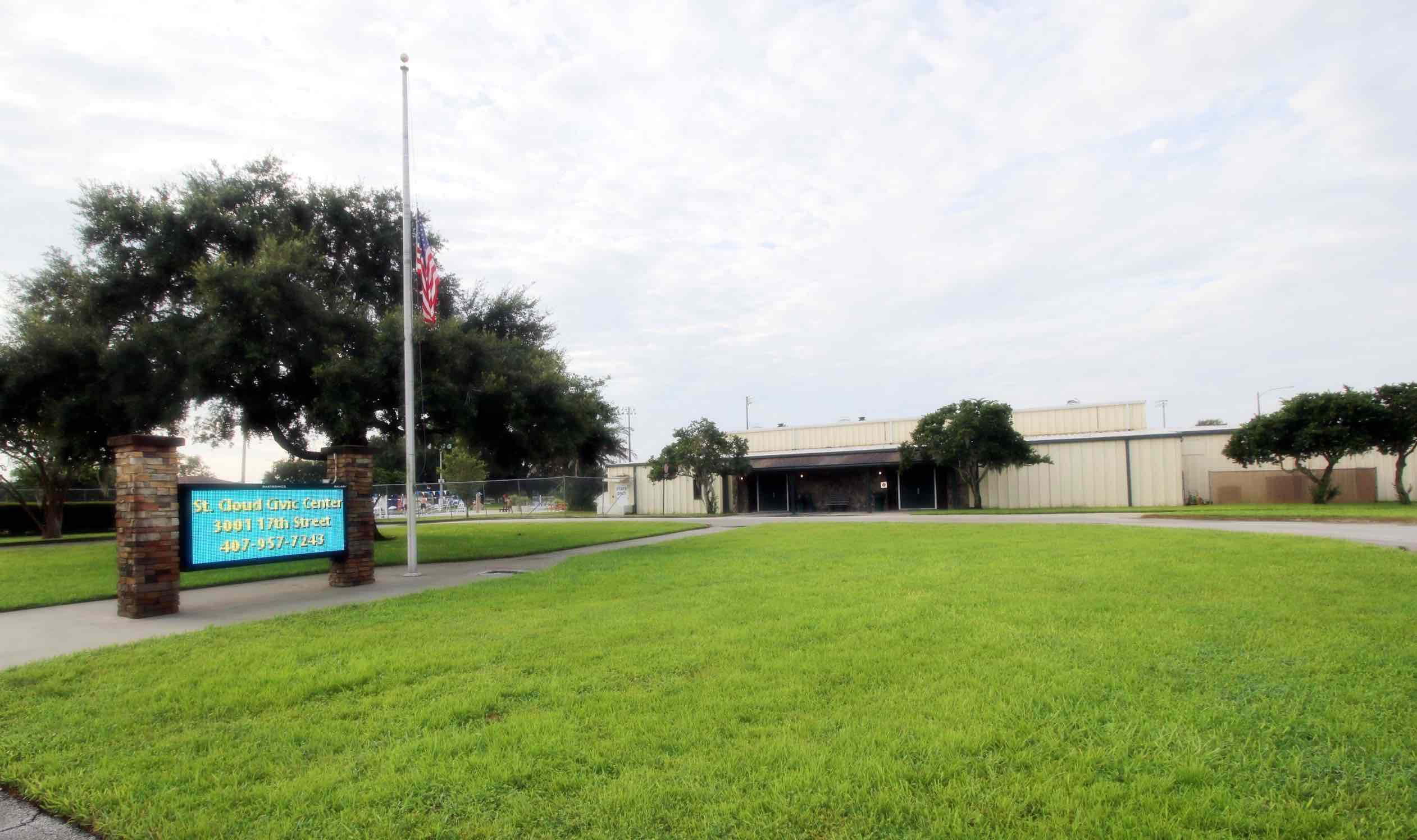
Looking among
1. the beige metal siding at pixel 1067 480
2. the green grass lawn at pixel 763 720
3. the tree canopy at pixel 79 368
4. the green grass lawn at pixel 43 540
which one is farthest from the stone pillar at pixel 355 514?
the beige metal siding at pixel 1067 480

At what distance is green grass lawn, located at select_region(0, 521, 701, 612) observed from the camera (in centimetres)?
1177

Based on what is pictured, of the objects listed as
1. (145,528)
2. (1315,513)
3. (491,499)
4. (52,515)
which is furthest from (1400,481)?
(52,515)

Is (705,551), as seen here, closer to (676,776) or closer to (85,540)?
(676,776)

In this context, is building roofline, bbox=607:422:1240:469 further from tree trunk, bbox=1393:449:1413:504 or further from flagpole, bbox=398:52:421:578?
flagpole, bbox=398:52:421:578

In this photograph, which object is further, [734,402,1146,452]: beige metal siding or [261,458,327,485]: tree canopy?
[261,458,327,485]: tree canopy

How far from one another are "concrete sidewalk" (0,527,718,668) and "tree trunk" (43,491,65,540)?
18.6 metres

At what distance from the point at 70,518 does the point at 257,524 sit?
89.2 feet

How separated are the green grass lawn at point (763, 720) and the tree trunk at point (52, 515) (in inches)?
940

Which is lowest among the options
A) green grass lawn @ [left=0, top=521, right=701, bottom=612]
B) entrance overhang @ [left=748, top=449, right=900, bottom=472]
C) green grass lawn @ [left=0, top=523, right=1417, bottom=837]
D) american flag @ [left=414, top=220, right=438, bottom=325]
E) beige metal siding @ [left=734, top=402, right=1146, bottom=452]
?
green grass lawn @ [left=0, top=521, right=701, bottom=612]

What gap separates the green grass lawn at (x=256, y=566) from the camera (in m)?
11.8

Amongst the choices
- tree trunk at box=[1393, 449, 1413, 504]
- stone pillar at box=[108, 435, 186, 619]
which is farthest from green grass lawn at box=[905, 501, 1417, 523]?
stone pillar at box=[108, 435, 186, 619]

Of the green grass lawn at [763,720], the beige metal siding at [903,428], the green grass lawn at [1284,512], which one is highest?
the beige metal siding at [903,428]

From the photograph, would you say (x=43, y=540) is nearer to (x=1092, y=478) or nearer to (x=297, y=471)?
(x=1092, y=478)

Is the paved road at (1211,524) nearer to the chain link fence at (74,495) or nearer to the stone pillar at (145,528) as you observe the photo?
the stone pillar at (145,528)
